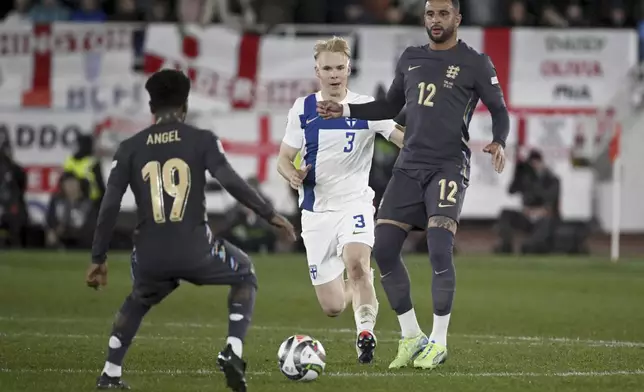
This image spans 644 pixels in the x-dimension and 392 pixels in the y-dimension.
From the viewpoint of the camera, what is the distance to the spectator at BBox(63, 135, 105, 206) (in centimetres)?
2242

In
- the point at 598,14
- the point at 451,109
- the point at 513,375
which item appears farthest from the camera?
the point at 598,14

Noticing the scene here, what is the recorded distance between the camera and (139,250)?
7.91m

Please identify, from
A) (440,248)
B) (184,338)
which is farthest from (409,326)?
(184,338)

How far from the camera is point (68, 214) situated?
22531 mm

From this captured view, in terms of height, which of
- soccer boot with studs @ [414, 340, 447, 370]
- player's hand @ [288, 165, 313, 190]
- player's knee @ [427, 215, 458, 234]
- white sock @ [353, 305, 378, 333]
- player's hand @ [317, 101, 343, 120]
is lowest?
soccer boot with studs @ [414, 340, 447, 370]

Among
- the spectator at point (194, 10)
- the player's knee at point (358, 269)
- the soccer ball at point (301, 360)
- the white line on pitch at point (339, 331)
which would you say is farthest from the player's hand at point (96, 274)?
the spectator at point (194, 10)

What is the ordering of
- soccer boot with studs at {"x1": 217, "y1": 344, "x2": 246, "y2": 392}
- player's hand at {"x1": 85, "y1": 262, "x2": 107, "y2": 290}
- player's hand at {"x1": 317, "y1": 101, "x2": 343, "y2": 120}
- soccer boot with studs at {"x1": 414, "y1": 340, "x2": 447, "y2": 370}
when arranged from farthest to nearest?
player's hand at {"x1": 317, "y1": 101, "x2": 343, "y2": 120}
soccer boot with studs at {"x1": 414, "y1": 340, "x2": 447, "y2": 370}
player's hand at {"x1": 85, "y1": 262, "x2": 107, "y2": 290}
soccer boot with studs at {"x1": 217, "y1": 344, "x2": 246, "y2": 392}

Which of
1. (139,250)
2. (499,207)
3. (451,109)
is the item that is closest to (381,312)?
(451,109)

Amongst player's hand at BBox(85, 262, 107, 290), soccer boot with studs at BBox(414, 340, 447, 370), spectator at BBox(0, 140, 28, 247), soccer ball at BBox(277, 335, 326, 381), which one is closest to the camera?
player's hand at BBox(85, 262, 107, 290)

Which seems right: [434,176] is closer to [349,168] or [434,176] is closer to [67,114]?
[349,168]

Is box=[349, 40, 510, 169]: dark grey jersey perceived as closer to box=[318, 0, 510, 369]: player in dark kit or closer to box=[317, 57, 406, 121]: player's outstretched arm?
box=[318, 0, 510, 369]: player in dark kit

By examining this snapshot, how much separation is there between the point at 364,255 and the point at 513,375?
1727 mm

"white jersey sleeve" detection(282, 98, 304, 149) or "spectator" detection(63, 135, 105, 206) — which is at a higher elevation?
"white jersey sleeve" detection(282, 98, 304, 149)

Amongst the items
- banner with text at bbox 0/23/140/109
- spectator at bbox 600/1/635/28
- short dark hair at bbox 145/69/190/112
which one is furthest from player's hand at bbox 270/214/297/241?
spectator at bbox 600/1/635/28
